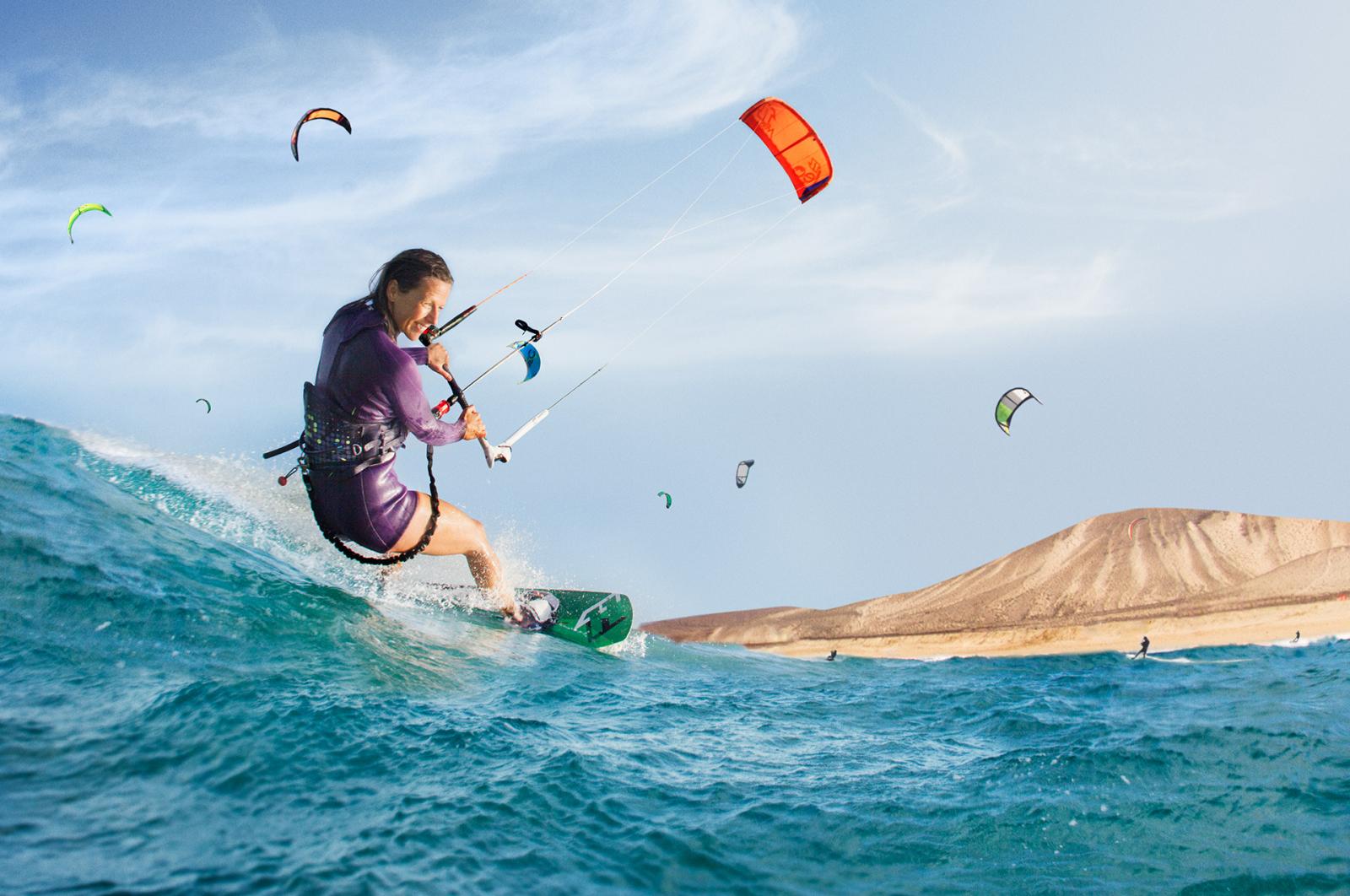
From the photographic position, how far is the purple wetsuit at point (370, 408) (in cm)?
432

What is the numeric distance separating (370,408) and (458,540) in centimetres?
128

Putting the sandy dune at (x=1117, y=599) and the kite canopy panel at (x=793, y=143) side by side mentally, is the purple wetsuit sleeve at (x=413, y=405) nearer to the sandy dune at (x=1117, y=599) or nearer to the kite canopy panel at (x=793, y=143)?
the kite canopy panel at (x=793, y=143)

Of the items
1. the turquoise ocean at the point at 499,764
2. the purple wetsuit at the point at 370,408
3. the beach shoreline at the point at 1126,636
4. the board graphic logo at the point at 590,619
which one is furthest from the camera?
the beach shoreline at the point at 1126,636

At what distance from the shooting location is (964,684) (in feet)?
28.6

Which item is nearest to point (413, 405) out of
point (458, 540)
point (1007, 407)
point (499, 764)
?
point (458, 540)

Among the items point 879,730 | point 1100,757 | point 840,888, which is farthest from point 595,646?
point 840,888

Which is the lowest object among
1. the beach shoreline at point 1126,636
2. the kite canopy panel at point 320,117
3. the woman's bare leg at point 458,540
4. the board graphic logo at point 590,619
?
the beach shoreline at point 1126,636

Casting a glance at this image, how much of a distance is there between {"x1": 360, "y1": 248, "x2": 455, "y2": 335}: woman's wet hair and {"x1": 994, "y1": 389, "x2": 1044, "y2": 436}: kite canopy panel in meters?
14.6

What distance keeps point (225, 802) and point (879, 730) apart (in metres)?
4.47

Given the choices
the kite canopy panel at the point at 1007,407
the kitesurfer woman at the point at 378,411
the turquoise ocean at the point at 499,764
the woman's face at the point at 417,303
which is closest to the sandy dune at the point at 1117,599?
the kite canopy panel at the point at 1007,407

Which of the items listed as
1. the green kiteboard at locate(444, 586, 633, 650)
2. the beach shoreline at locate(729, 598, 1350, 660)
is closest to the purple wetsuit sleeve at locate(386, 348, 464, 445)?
the green kiteboard at locate(444, 586, 633, 650)

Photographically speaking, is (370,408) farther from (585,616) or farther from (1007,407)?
(1007,407)

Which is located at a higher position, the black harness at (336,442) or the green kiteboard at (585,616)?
the black harness at (336,442)

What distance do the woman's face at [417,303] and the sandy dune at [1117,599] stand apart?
14.2m
